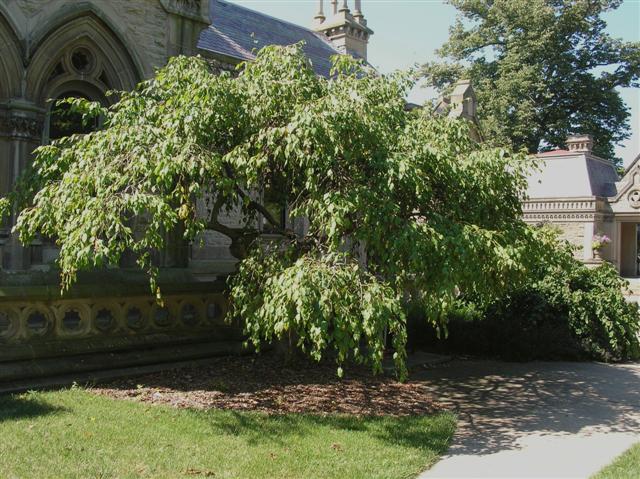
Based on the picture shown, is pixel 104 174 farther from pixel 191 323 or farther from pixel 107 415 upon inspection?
pixel 191 323

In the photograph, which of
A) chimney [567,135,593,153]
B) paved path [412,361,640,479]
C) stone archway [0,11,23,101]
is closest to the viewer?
paved path [412,361,640,479]

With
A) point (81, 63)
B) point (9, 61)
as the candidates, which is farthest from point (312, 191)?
point (81, 63)

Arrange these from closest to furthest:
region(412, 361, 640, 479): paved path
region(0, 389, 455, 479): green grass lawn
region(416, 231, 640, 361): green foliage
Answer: region(0, 389, 455, 479): green grass lawn
region(412, 361, 640, 479): paved path
region(416, 231, 640, 361): green foliage

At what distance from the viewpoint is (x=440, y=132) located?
→ 8414 mm

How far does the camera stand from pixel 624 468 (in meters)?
5.60

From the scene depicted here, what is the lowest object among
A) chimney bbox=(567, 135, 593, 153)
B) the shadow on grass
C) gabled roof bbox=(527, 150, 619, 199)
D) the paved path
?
the paved path

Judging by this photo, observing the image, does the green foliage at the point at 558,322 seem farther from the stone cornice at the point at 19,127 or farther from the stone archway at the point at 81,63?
the stone cornice at the point at 19,127

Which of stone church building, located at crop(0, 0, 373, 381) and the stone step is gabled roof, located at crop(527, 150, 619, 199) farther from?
the stone step

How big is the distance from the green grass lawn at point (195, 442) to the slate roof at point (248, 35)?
32.4 ft

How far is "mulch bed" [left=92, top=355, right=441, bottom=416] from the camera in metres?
7.21

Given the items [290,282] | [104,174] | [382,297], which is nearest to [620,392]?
[382,297]

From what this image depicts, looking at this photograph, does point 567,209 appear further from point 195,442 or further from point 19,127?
point 195,442

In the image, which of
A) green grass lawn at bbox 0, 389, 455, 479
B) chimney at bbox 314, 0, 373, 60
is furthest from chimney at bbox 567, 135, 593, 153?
green grass lawn at bbox 0, 389, 455, 479

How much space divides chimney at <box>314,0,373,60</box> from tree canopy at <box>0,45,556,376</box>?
20.2m
